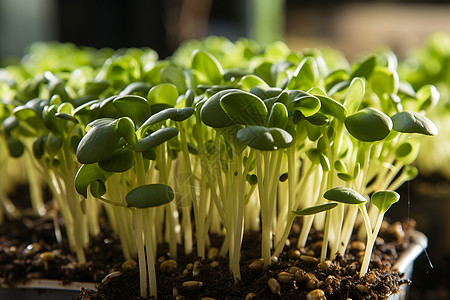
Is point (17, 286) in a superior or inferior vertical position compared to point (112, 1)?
inferior

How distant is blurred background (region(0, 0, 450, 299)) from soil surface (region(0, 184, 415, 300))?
55 centimetres

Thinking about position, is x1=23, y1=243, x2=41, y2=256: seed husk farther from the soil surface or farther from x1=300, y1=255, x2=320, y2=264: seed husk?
x1=300, y1=255, x2=320, y2=264: seed husk

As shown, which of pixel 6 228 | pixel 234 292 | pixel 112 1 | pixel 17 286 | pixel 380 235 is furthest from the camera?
pixel 112 1

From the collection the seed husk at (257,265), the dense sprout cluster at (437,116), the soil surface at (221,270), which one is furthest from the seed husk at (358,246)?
the dense sprout cluster at (437,116)

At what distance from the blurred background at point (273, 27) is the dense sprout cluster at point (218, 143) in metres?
0.64

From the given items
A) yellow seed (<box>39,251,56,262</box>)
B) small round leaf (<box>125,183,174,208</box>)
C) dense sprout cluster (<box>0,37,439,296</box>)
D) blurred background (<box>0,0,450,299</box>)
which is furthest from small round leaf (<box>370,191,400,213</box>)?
blurred background (<box>0,0,450,299</box>)

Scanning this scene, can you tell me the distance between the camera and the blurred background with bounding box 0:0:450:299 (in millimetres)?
1569

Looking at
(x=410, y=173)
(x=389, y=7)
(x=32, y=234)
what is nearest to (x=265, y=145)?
(x=410, y=173)

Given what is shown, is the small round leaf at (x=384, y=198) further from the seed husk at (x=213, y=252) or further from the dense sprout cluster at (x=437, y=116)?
the dense sprout cluster at (x=437, y=116)

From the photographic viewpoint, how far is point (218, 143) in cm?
81

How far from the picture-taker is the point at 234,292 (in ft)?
2.58

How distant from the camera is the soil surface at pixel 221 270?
79 centimetres

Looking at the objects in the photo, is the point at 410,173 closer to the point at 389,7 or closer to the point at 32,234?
the point at 32,234

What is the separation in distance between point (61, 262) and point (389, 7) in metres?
4.07
